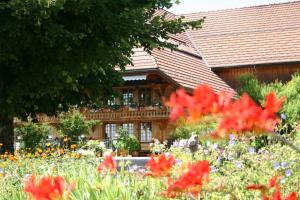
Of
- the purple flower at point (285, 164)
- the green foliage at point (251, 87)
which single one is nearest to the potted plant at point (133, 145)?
the green foliage at point (251, 87)

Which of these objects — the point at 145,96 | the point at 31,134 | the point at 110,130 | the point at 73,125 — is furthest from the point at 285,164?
the point at 110,130

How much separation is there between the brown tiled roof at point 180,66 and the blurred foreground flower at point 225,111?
26.2m

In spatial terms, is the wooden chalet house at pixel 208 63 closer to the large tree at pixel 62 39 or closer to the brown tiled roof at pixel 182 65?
the brown tiled roof at pixel 182 65

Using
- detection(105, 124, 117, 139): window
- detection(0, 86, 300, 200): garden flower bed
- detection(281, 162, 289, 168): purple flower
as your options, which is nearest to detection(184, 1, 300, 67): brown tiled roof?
detection(105, 124, 117, 139): window

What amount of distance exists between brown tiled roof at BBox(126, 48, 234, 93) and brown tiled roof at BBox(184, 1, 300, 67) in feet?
5.03

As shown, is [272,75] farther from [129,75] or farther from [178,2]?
[178,2]

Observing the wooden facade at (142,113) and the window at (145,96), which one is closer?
the wooden facade at (142,113)

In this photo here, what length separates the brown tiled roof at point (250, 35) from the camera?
34.7 meters

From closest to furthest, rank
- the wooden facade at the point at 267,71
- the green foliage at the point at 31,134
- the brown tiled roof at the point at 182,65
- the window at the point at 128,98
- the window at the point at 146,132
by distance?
the green foliage at the point at 31,134 < the brown tiled roof at the point at 182,65 < the window at the point at 128,98 < the window at the point at 146,132 < the wooden facade at the point at 267,71

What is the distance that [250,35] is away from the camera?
36844mm

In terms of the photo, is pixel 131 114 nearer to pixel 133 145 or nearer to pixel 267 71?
pixel 133 145

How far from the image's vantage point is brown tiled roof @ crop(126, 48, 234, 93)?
28.8 m

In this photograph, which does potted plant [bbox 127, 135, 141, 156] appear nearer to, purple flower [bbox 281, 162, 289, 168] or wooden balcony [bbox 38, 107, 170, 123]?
wooden balcony [bbox 38, 107, 170, 123]

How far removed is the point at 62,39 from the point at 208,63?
2295 cm
